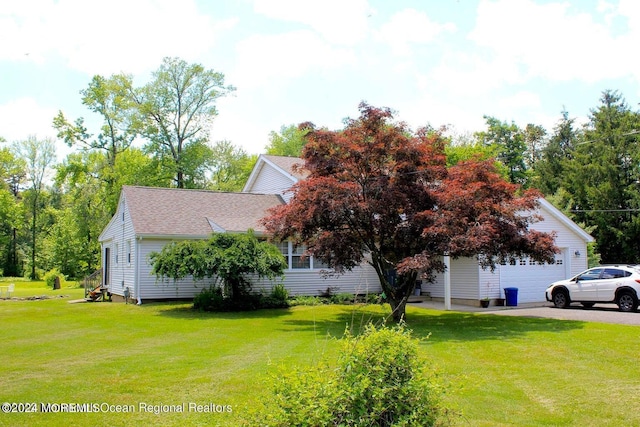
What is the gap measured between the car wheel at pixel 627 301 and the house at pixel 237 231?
163 inches

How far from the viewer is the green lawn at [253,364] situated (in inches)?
243

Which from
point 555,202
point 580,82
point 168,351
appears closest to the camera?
point 168,351

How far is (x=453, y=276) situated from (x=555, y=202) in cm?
1733

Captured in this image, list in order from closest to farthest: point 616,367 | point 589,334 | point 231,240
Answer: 1. point 616,367
2. point 589,334
3. point 231,240

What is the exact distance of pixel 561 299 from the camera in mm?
19578

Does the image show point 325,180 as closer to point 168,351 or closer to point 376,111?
point 376,111

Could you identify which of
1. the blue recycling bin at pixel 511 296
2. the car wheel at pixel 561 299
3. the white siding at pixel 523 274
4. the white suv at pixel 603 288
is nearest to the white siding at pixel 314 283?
the white siding at pixel 523 274

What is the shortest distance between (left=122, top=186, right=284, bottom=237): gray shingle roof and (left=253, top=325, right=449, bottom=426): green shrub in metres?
15.2

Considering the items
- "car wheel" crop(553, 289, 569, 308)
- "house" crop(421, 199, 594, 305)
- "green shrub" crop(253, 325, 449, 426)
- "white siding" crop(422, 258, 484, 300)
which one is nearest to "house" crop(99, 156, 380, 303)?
"white siding" crop(422, 258, 484, 300)

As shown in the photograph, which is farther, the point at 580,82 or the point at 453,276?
the point at 453,276

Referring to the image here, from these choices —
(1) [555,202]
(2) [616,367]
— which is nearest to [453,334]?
(2) [616,367]

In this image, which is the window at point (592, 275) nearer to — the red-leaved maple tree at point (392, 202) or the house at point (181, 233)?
the red-leaved maple tree at point (392, 202)

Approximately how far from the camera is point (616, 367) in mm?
8703

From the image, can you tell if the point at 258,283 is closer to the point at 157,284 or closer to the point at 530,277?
the point at 157,284
